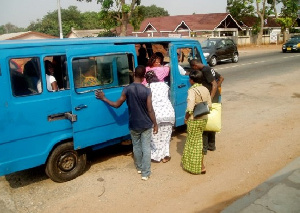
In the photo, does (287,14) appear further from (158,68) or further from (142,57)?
(158,68)

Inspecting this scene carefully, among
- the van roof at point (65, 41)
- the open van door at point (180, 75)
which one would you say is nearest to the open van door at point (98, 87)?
the van roof at point (65, 41)

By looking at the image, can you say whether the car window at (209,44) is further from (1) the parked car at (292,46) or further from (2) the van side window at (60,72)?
(2) the van side window at (60,72)

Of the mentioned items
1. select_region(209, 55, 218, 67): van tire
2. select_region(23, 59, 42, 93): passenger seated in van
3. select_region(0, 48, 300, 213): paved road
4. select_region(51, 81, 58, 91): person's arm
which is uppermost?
select_region(23, 59, 42, 93): passenger seated in van

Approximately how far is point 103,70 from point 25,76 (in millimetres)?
1180

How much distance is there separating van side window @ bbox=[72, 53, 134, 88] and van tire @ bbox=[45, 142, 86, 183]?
3.28ft

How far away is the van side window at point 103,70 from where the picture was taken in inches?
182

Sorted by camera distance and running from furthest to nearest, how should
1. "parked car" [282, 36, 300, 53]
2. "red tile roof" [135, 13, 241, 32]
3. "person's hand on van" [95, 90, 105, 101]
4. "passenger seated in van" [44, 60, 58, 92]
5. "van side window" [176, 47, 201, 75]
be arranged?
"red tile roof" [135, 13, 241, 32] < "parked car" [282, 36, 300, 53] < "van side window" [176, 47, 201, 75] < "person's hand on van" [95, 90, 105, 101] < "passenger seated in van" [44, 60, 58, 92]

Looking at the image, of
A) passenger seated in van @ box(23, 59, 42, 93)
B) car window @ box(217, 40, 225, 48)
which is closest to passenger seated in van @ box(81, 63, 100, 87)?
passenger seated in van @ box(23, 59, 42, 93)

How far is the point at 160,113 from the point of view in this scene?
5164 mm

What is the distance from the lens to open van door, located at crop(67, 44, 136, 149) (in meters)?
4.57

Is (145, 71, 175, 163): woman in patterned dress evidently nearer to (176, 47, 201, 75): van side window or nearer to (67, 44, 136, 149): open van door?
(67, 44, 136, 149): open van door

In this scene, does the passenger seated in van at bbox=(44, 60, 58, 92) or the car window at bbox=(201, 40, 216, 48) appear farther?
the car window at bbox=(201, 40, 216, 48)

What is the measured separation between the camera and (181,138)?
22.0ft

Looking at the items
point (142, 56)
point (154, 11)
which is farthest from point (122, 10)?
point (154, 11)
